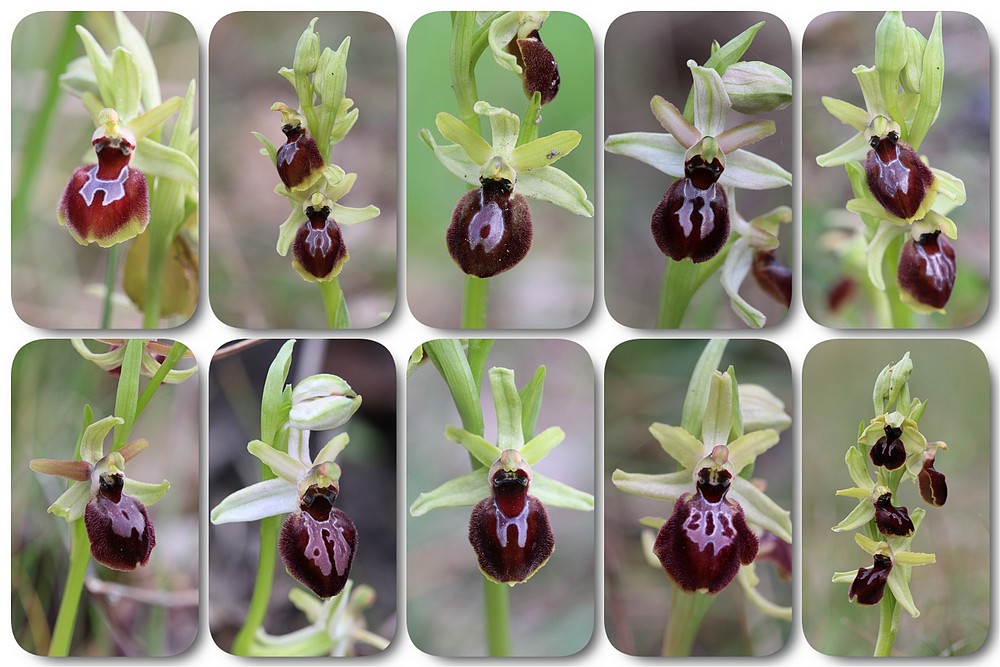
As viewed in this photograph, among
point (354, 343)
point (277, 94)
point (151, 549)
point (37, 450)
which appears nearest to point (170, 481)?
point (151, 549)

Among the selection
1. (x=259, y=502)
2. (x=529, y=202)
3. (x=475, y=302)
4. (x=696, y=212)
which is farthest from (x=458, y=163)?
(x=259, y=502)

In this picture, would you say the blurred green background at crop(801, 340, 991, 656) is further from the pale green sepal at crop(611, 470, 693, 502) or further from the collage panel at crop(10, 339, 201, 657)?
the collage panel at crop(10, 339, 201, 657)

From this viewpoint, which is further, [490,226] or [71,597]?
[71,597]

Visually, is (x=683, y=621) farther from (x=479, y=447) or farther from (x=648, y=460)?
(x=479, y=447)

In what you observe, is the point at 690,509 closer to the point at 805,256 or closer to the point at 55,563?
the point at 805,256

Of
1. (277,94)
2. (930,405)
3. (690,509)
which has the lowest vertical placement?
(690,509)

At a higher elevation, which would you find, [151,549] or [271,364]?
[271,364]
